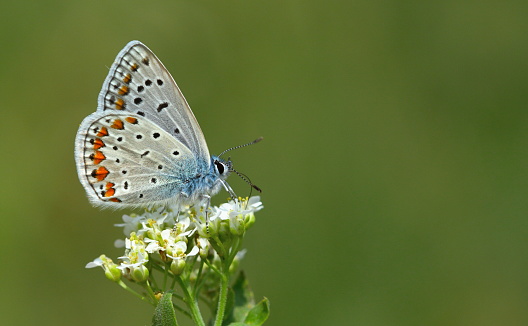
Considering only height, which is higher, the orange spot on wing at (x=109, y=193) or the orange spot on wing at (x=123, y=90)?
the orange spot on wing at (x=123, y=90)

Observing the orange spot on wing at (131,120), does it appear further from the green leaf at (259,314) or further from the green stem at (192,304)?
the green leaf at (259,314)

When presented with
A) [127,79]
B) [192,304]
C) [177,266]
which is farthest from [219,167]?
[192,304]

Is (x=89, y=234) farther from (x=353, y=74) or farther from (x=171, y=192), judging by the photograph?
(x=353, y=74)

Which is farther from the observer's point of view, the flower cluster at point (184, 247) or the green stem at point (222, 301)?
the flower cluster at point (184, 247)

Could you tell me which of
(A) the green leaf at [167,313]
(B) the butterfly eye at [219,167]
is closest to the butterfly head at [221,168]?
(B) the butterfly eye at [219,167]

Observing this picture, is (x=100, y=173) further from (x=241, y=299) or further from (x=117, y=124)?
(x=241, y=299)
